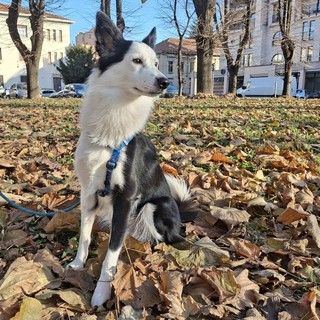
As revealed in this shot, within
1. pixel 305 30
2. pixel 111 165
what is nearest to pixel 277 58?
pixel 305 30

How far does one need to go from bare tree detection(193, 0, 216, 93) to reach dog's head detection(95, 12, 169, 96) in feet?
40.9

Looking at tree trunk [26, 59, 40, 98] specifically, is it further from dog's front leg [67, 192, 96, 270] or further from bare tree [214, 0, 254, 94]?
dog's front leg [67, 192, 96, 270]

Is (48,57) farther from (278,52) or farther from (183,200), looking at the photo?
(183,200)

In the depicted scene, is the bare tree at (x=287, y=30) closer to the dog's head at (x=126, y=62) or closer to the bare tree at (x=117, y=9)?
the bare tree at (x=117, y=9)

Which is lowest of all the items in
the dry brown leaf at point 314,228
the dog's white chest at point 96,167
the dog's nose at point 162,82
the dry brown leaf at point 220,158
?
the dry brown leaf at point 314,228

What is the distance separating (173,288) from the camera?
5.55 ft

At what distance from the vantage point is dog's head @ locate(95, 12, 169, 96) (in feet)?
6.77

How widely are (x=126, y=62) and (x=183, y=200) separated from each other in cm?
114

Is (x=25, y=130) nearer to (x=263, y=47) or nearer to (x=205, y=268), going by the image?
(x=205, y=268)

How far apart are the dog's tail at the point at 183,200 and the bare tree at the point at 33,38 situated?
14.8m

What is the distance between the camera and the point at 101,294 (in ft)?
5.69

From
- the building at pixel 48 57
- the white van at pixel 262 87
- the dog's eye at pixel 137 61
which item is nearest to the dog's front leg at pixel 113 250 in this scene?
the dog's eye at pixel 137 61

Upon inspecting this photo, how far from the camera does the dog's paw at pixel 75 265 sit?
1.93 m

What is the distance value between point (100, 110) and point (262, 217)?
144cm
